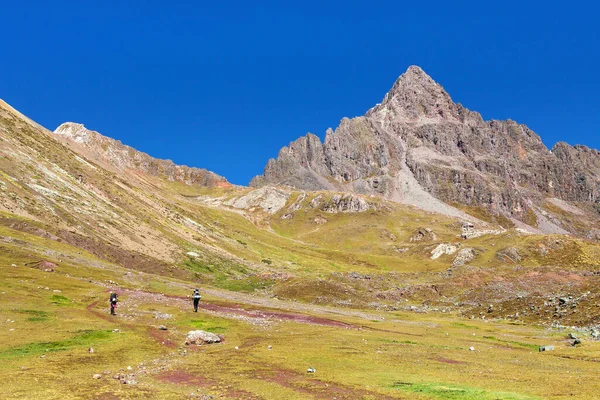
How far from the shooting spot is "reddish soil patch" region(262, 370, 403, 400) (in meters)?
20.9

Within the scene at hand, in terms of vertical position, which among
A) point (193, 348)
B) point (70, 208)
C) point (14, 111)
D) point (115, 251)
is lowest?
point (193, 348)

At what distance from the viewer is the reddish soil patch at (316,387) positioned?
20.9 metres

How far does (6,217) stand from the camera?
9956cm

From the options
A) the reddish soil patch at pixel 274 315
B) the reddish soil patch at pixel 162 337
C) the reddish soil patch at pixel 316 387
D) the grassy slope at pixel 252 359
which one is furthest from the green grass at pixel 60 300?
the reddish soil patch at pixel 316 387

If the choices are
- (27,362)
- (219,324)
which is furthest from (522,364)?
(27,362)

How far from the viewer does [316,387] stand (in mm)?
22719

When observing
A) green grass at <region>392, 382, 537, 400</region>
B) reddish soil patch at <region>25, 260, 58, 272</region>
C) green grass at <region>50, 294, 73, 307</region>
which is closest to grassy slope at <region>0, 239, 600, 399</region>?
green grass at <region>392, 382, 537, 400</region>

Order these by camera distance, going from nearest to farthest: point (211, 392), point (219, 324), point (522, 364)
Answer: point (211, 392) < point (522, 364) < point (219, 324)

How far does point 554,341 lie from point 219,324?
3747 cm

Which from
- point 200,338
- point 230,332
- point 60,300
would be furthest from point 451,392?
point 60,300

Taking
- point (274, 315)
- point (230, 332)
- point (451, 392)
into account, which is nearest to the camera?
point (451, 392)

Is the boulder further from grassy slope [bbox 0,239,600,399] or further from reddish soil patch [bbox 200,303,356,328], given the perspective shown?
reddish soil patch [bbox 200,303,356,328]

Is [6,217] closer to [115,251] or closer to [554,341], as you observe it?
Answer: [115,251]

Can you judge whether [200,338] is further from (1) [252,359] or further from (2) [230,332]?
(1) [252,359]
